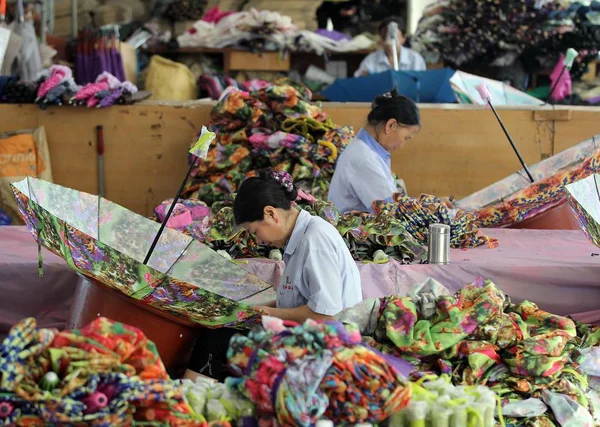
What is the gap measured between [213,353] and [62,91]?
126 inches

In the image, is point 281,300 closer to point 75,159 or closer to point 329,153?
point 329,153

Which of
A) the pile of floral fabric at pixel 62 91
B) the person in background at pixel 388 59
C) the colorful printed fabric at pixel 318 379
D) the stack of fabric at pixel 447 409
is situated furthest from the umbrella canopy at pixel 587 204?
the person in background at pixel 388 59

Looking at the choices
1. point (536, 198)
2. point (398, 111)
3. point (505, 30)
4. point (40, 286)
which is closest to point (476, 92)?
point (505, 30)

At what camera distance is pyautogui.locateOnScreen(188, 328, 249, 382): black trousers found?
3.33m

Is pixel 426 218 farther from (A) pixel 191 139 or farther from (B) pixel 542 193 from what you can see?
(A) pixel 191 139

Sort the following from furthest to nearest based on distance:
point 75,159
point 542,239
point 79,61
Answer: point 79,61 < point 75,159 < point 542,239

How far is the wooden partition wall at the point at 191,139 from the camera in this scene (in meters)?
6.09

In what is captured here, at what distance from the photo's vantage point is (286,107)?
5703mm

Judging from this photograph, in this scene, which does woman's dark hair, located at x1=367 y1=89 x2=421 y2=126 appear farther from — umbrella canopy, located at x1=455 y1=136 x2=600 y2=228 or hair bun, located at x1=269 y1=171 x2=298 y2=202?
hair bun, located at x1=269 y1=171 x2=298 y2=202

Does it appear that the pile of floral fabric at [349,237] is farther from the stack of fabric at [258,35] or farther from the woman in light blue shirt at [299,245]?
the stack of fabric at [258,35]

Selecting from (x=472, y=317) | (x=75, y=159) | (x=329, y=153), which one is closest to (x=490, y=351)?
(x=472, y=317)

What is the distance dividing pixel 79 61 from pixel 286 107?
9.82ft

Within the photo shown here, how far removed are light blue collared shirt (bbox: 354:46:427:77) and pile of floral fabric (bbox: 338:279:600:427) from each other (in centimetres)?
502

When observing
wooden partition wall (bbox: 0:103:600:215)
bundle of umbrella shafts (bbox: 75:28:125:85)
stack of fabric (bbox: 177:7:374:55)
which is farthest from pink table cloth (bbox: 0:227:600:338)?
stack of fabric (bbox: 177:7:374:55)
